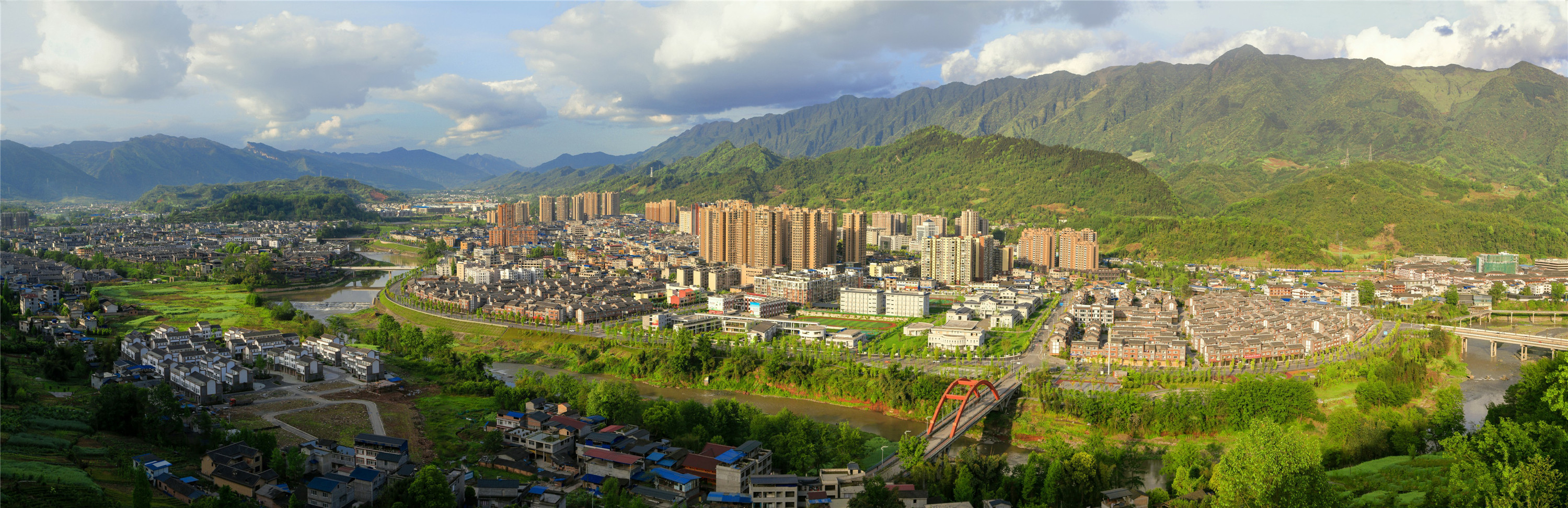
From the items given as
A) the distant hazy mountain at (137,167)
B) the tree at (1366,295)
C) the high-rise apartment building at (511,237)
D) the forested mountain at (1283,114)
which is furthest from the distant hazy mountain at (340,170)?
the tree at (1366,295)

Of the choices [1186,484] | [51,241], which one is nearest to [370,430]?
[1186,484]

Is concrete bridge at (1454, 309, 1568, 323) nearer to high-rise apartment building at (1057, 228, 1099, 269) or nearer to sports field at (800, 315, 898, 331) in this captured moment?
high-rise apartment building at (1057, 228, 1099, 269)

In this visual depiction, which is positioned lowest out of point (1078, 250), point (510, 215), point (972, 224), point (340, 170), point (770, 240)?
point (1078, 250)

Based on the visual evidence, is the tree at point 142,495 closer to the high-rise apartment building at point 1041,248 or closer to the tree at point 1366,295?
the tree at point 1366,295

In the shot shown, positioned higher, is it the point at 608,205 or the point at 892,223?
the point at 608,205

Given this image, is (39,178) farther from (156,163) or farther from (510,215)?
(510,215)

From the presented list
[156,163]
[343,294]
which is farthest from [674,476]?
[156,163]
